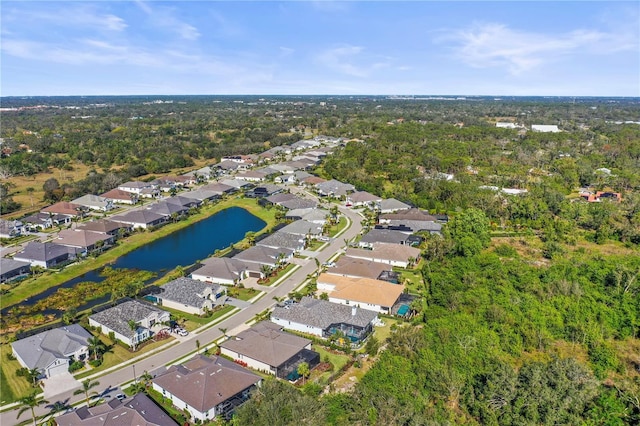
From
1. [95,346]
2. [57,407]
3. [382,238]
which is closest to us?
[57,407]

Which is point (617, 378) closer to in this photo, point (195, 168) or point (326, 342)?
point (326, 342)

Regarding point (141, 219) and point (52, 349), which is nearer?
point (52, 349)

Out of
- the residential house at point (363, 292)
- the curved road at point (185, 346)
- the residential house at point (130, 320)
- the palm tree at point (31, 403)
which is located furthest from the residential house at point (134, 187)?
the palm tree at point (31, 403)

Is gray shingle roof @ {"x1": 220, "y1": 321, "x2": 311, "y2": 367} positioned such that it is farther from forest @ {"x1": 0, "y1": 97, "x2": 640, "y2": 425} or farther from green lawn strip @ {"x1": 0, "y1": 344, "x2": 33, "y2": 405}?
green lawn strip @ {"x1": 0, "y1": 344, "x2": 33, "y2": 405}

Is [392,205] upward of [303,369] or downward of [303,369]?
upward

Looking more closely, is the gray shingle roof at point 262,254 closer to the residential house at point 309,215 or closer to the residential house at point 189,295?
the residential house at point 189,295

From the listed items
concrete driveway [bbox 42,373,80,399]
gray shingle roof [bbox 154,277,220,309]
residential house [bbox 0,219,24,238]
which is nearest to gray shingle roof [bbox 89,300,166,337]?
gray shingle roof [bbox 154,277,220,309]

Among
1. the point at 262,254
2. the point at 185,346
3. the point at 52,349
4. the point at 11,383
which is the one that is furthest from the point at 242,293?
the point at 11,383

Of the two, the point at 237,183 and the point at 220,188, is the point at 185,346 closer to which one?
the point at 220,188
